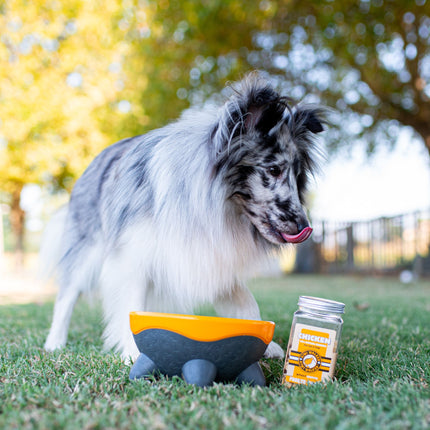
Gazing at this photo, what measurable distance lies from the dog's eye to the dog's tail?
6.81ft

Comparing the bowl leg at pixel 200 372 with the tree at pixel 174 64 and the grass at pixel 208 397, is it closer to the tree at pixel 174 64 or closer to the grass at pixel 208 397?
the grass at pixel 208 397

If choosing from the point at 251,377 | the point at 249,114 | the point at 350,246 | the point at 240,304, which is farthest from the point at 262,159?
the point at 350,246

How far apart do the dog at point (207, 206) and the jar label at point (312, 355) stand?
1.73ft

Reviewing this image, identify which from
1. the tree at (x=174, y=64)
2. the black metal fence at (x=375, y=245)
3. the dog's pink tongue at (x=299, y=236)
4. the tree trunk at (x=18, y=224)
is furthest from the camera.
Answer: the tree trunk at (x=18, y=224)

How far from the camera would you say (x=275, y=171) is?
2.22 metres

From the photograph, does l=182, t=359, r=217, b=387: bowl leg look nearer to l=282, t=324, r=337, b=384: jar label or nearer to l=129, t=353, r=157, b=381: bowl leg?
l=129, t=353, r=157, b=381: bowl leg

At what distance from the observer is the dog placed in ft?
7.32

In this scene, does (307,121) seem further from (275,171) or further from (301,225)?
(301,225)

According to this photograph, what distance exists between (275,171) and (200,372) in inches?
41.3

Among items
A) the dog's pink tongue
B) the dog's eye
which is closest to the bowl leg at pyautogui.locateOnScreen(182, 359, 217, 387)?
the dog's pink tongue

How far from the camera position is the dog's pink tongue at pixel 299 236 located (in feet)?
7.09

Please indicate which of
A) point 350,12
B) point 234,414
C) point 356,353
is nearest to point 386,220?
point 350,12

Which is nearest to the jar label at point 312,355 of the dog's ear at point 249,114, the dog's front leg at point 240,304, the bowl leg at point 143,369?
the bowl leg at point 143,369

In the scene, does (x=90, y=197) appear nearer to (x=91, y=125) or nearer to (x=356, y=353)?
(x=356, y=353)
